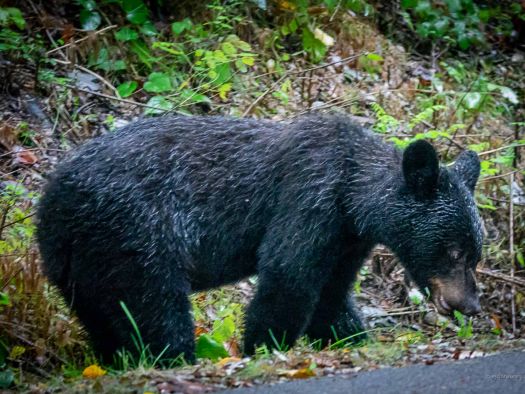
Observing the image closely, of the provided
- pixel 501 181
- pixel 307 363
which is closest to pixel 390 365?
pixel 307 363

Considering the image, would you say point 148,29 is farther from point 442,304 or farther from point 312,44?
point 442,304

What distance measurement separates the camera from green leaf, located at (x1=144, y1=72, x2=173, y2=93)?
10.2 m

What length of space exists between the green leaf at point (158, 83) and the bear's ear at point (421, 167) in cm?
417

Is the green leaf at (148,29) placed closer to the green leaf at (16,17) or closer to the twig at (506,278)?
the green leaf at (16,17)

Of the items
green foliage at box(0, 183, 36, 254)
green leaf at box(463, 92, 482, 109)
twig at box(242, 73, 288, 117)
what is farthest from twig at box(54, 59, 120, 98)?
green leaf at box(463, 92, 482, 109)

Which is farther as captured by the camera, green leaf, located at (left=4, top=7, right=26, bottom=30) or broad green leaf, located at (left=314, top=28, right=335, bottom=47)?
broad green leaf, located at (left=314, top=28, right=335, bottom=47)

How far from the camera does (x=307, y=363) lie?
18.6ft

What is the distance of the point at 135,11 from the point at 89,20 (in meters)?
0.55

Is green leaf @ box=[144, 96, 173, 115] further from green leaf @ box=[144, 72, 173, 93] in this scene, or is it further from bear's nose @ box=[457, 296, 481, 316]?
bear's nose @ box=[457, 296, 481, 316]

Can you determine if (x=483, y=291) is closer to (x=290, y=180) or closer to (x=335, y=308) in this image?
(x=335, y=308)

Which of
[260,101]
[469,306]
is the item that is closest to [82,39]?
[260,101]

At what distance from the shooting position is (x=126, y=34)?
11023 mm

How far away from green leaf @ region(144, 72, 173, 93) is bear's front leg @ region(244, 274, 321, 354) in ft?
13.2

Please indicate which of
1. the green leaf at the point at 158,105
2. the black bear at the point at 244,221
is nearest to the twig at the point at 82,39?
the green leaf at the point at 158,105
